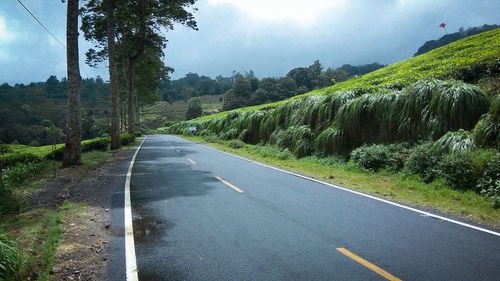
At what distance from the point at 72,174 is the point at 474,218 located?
11303mm

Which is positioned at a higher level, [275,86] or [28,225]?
[275,86]

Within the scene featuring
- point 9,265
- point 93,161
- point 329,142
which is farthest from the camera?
point 93,161

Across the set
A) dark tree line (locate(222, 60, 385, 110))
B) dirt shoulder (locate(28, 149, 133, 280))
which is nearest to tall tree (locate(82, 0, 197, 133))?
dirt shoulder (locate(28, 149, 133, 280))

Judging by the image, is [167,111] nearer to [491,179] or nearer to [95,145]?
[95,145]

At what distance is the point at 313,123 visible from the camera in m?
15.1

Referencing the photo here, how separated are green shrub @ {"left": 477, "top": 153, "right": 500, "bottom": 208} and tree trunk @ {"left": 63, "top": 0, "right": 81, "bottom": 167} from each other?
42.9ft

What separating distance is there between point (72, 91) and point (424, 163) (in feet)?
42.0

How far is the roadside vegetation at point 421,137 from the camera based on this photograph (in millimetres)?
6680

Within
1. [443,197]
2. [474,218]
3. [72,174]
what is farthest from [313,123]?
[72,174]

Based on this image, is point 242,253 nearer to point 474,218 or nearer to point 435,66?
point 474,218

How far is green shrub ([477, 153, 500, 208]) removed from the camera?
6109 millimetres

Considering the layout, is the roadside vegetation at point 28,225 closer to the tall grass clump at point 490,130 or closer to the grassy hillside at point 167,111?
the tall grass clump at point 490,130

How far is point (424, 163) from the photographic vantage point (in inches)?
327

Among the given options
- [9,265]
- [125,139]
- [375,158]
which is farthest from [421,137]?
[125,139]
